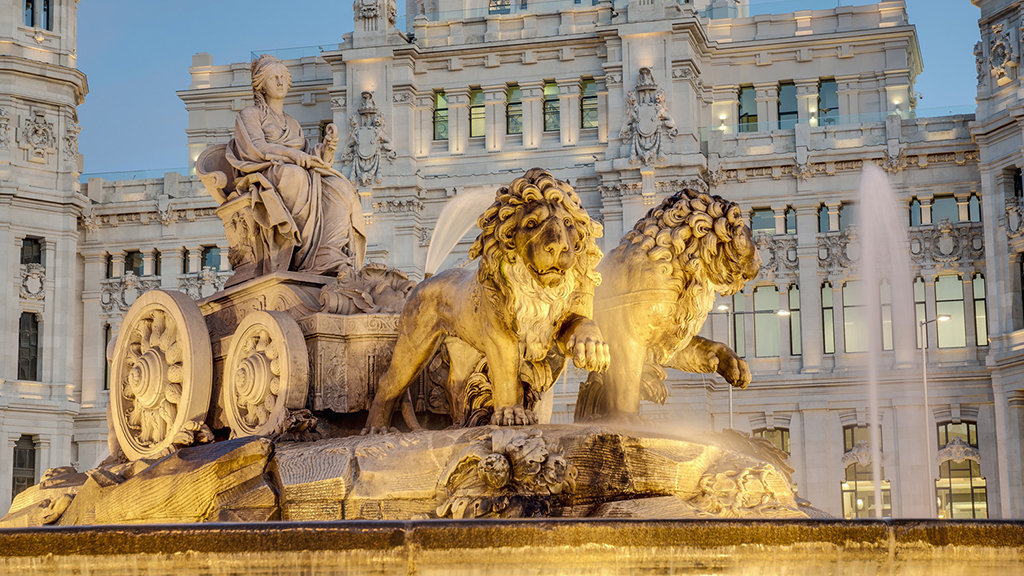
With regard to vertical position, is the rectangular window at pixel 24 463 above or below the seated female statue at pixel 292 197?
below

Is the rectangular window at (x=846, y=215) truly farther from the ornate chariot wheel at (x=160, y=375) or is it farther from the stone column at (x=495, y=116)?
the ornate chariot wheel at (x=160, y=375)

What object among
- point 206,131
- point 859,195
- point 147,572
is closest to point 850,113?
point 859,195

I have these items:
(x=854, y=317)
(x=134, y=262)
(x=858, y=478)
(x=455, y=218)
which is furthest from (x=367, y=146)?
(x=858, y=478)

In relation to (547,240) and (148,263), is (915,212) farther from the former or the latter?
(547,240)

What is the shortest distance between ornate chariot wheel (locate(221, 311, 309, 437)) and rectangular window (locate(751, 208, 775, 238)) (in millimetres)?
43183

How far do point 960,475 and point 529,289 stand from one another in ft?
139

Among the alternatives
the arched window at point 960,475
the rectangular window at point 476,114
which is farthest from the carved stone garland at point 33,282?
the arched window at point 960,475

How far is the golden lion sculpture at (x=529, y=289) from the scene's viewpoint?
7.00 m

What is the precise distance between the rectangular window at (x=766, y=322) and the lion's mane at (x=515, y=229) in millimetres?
43609

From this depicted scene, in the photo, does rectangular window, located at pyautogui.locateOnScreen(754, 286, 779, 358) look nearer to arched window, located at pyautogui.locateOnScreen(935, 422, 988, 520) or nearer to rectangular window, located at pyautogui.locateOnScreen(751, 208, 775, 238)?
rectangular window, located at pyautogui.locateOnScreen(751, 208, 775, 238)

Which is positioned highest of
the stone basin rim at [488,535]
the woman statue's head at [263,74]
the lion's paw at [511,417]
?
the woman statue's head at [263,74]

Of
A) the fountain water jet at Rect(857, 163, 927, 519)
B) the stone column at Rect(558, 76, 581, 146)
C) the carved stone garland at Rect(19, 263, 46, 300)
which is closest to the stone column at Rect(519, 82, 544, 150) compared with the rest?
the stone column at Rect(558, 76, 581, 146)

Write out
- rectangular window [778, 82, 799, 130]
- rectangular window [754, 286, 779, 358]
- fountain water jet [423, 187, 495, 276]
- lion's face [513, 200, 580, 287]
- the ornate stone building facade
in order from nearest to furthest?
lion's face [513, 200, 580, 287] → fountain water jet [423, 187, 495, 276] → the ornate stone building facade → rectangular window [754, 286, 779, 358] → rectangular window [778, 82, 799, 130]

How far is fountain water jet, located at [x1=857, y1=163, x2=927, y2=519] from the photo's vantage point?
47.6 m
